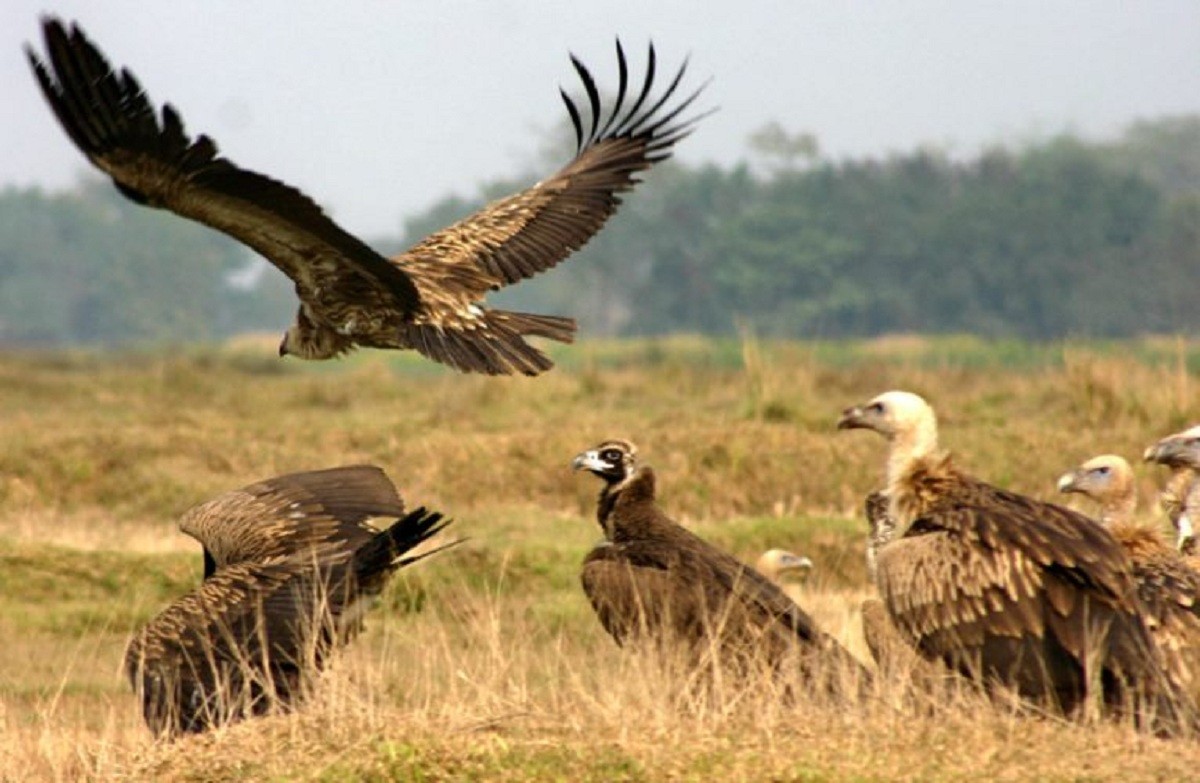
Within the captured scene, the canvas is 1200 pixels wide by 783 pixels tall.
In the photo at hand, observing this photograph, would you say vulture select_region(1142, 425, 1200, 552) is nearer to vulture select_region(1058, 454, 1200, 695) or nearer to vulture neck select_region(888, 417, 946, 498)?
vulture select_region(1058, 454, 1200, 695)

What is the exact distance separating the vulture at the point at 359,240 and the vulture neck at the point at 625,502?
0.49 m

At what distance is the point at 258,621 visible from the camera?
6469 mm

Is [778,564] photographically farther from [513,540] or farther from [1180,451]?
[513,540]

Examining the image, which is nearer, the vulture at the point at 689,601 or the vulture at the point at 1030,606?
the vulture at the point at 1030,606

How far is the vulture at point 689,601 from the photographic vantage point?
6.54 metres

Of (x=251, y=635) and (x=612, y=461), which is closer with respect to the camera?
(x=251, y=635)

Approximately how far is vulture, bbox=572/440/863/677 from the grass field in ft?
0.79

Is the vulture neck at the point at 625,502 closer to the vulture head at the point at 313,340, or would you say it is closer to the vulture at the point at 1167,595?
the vulture head at the point at 313,340

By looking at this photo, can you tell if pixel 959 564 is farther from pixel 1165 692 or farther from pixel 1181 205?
pixel 1181 205

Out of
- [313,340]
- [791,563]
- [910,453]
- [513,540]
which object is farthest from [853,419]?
[513,540]

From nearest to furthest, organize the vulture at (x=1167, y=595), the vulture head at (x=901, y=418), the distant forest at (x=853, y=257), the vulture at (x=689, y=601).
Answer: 1. the vulture at (x=1167, y=595)
2. the vulture at (x=689, y=601)
3. the vulture head at (x=901, y=418)
4. the distant forest at (x=853, y=257)

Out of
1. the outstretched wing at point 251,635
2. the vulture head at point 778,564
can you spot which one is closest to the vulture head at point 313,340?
the outstretched wing at point 251,635

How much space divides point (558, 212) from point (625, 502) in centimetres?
227

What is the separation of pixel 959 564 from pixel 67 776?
252cm
